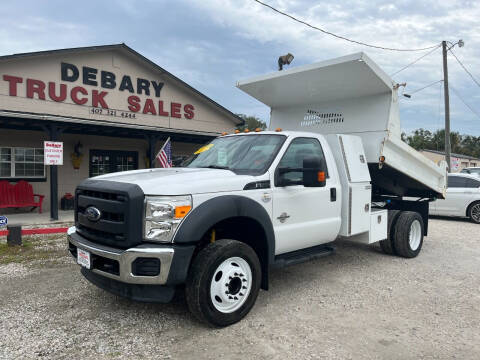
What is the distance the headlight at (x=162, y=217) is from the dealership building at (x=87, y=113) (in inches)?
329

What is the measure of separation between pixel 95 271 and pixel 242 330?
1.52 meters

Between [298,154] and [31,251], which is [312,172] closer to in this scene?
[298,154]

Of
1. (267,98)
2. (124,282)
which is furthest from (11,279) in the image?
(267,98)

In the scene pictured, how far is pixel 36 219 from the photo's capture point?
1045 cm

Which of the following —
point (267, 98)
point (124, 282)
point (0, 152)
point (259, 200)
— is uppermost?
point (267, 98)

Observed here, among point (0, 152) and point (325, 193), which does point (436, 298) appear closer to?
point (325, 193)

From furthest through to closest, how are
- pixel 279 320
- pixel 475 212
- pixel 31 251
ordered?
pixel 475 212 → pixel 31 251 → pixel 279 320

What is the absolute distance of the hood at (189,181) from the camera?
329cm

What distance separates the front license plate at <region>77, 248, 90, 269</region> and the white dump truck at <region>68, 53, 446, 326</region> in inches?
→ 0.8

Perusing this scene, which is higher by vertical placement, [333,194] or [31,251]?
[333,194]

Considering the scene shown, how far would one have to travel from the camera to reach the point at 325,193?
4672mm

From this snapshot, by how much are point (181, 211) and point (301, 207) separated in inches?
65.6

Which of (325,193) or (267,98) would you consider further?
(267,98)

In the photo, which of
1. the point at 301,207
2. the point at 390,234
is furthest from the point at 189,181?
the point at 390,234
